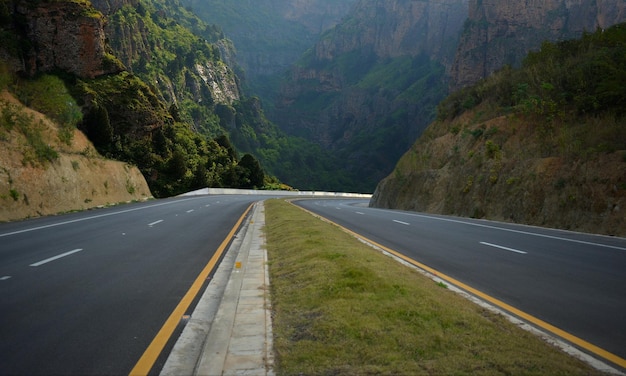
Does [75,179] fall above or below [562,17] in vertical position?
below

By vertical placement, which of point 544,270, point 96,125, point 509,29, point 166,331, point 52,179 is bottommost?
point 166,331

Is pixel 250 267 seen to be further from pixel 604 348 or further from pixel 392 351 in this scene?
pixel 604 348

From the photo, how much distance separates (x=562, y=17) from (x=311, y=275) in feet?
443

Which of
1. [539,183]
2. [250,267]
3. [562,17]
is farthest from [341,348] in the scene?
[562,17]

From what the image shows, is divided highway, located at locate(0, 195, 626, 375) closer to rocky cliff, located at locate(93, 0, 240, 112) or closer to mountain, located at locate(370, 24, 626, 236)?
mountain, located at locate(370, 24, 626, 236)

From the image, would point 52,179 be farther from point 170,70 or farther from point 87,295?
point 170,70

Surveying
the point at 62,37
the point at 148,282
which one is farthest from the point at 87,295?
the point at 62,37

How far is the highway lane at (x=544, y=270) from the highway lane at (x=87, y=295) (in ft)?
15.7

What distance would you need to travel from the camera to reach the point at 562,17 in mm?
117375

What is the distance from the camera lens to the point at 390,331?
466cm

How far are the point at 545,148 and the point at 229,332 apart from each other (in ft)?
74.0

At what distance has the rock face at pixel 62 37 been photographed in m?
49.2

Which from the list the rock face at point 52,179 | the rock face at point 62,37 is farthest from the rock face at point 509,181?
the rock face at point 62,37

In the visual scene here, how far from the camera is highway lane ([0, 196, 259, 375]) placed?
4.50 metres
